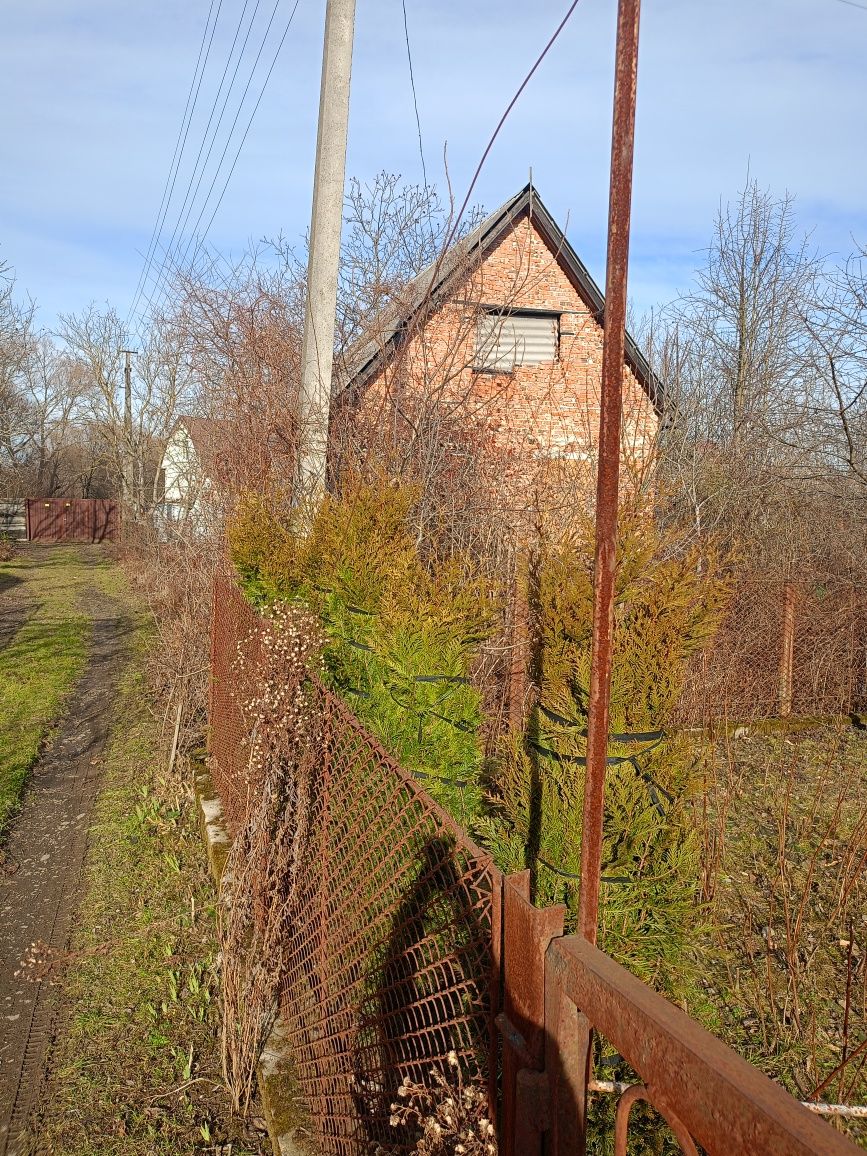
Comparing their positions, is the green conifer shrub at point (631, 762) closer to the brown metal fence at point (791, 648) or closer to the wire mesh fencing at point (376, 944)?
the wire mesh fencing at point (376, 944)

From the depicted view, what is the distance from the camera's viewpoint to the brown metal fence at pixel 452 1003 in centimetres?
114

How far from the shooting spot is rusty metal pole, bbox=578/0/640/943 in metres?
1.93

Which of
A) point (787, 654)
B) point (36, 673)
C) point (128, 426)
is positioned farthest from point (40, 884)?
point (128, 426)

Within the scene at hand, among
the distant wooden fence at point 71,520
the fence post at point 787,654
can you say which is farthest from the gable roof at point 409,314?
the distant wooden fence at point 71,520

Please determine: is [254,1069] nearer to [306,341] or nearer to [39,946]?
[39,946]

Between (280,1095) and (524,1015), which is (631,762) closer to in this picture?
(524,1015)

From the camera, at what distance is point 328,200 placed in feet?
21.9

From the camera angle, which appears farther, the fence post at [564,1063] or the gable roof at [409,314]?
the gable roof at [409,314]

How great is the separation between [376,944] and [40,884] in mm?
3614

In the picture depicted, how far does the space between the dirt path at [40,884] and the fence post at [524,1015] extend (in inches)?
96.8

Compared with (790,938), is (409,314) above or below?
above

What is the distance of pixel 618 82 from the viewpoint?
6.37 ft

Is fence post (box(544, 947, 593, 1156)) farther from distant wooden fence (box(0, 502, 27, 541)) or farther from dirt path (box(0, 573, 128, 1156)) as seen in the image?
distant wooden fence (box(0, 502, 27, 541))

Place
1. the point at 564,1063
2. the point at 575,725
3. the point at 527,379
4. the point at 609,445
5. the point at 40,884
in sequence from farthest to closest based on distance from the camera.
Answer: the point at 527,379
the point at 40,884
the point at 575,725
the point at 609,445
the point at 564,1063
